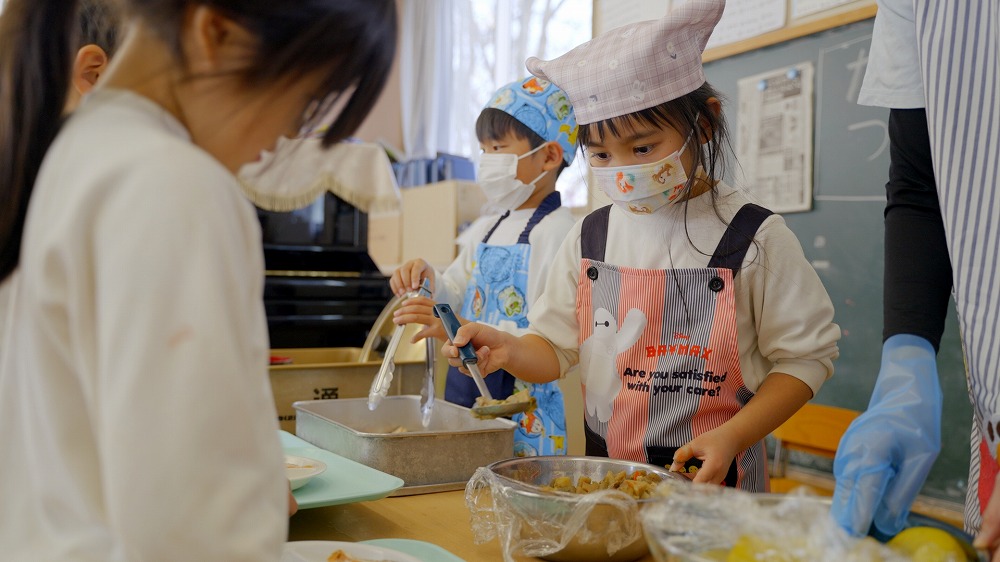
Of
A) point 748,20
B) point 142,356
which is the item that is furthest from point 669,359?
point 748,20

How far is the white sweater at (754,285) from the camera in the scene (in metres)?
Result: 1.26

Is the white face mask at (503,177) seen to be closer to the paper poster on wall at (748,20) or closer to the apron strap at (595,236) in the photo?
the apron strap at (595,236)

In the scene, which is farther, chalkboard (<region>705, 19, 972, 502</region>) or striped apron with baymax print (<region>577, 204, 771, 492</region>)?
chalkboard (<region>705, 19, 972, 502</region>)

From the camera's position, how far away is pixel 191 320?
47cm

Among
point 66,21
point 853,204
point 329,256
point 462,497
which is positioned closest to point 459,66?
point 329,256

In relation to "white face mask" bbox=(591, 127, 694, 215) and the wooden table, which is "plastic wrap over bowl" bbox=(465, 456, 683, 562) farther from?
"white face mask" bbox=(591, 127, 694, 215)

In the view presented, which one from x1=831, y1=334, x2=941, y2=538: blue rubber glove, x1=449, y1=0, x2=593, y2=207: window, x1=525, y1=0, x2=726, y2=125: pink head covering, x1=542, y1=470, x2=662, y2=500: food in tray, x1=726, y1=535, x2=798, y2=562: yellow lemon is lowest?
x1=542, y1=470, x2=662, y2=500: food in tray

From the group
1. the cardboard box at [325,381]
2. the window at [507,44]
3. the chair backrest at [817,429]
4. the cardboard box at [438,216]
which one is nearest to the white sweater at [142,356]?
the cardboard box at [325,381]

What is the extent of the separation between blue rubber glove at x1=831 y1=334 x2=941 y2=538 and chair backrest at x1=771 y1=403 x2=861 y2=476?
1631 millimetres

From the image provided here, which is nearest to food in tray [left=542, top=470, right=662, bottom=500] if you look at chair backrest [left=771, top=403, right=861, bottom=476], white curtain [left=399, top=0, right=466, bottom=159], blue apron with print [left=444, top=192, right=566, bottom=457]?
blue apron with print [left=444, top=192, right=566, bottom=457]

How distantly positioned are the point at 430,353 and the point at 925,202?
92 cm

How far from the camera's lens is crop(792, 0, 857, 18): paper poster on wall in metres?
2.54

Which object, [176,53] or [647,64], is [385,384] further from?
[176,53]

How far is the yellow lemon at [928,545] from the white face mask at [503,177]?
155cm
